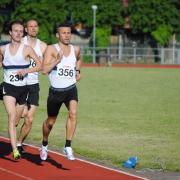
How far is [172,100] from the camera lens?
24.7m

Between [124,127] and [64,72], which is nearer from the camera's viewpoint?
[64,72]

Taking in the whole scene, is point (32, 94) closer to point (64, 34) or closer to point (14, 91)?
point (14, 91)

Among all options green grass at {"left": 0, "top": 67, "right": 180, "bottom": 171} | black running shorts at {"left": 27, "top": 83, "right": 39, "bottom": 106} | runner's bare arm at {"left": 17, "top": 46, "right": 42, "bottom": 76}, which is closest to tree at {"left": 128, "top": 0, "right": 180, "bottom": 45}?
green grass at {"left": 0, "top": 67, "right": 180, "bottom": 171}

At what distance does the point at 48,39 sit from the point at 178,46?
1298cm

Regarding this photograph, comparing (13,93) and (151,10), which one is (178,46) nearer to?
(151,10)

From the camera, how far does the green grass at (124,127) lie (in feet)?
41.3

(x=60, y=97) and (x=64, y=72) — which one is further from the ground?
(x=64, y=72)

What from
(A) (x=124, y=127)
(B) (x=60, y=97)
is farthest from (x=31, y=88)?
(A) (x=124, y=127)

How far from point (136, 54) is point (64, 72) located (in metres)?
55.1

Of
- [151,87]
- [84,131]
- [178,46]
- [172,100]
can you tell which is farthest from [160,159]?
[178,46]

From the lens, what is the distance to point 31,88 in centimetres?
1198

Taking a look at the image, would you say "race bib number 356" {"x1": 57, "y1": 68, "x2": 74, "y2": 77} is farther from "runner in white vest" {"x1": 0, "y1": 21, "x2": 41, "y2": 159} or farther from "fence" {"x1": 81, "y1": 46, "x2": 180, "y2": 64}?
"fence" {"x1": 81, "y1": 46, "x2": 180, "y2": 64}

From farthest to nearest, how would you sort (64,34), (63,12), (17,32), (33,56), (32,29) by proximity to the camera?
(63,12)
(32,29)
(33,56)
(17,32)
(64,34)

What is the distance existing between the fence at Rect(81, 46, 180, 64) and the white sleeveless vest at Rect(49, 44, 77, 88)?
52575 mm
